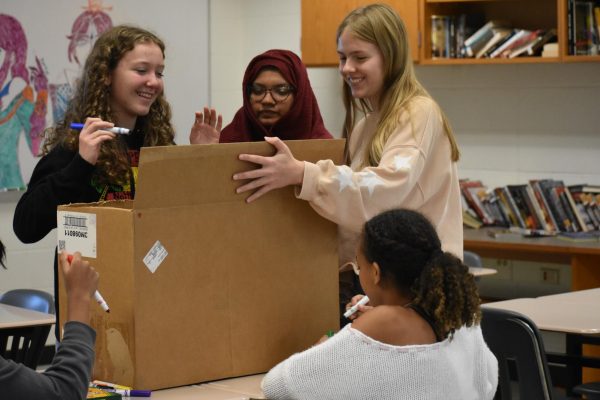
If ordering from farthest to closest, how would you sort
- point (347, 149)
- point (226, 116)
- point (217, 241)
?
point (226, 116) → point (347, 149) → point (217, 241)

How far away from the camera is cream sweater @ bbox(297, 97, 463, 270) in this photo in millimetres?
1993

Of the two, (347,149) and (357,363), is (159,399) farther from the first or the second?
(347,149)

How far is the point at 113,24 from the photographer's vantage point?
5500 millimetres

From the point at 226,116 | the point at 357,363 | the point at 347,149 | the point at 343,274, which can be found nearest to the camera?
the point at 357,363

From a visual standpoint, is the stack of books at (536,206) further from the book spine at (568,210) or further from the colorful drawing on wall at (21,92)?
the colorful drawing on wall at (21,92)

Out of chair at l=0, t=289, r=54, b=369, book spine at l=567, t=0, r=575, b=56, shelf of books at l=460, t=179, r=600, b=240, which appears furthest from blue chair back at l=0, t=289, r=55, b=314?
book spine at l=567, t=0, r=575, b=56

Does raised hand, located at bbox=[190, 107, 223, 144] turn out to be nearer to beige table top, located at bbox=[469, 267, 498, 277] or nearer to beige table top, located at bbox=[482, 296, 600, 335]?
beige table top, located at bbox=[482, 296, 600, 335]

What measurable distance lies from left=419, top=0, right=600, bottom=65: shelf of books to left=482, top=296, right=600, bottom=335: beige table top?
180cm

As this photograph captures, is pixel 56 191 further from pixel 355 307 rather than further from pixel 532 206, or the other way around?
Answer: pixel 532 206

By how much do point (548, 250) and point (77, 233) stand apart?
3.18 meters

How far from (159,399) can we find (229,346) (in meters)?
0.19

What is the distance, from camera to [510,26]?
5.30m

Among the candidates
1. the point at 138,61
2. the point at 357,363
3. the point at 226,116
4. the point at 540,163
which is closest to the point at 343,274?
the point at 357,363

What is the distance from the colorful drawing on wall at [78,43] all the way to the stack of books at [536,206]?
216 centimetres
